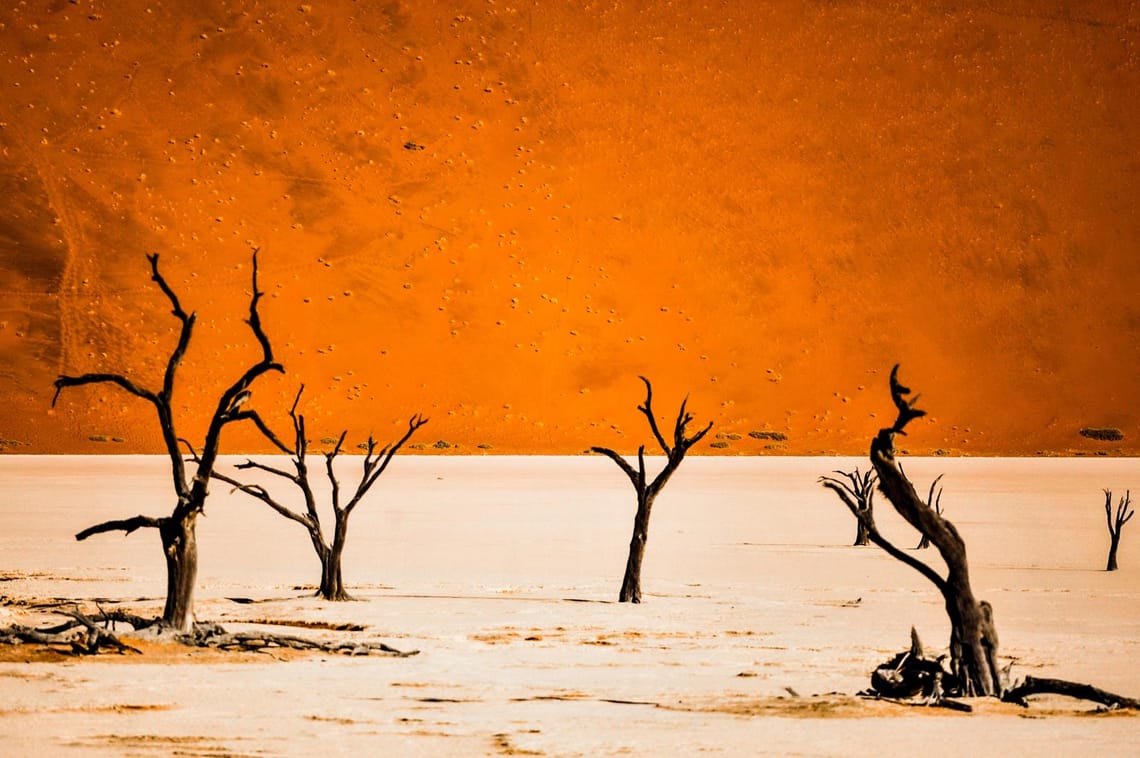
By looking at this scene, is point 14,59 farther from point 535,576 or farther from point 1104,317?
point 535,576

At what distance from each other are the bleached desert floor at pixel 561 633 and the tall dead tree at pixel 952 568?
0.71 ft

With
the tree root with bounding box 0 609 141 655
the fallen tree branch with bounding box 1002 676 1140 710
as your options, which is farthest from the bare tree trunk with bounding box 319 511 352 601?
the fallen tree branch with bounding box 1002 676 1140 710

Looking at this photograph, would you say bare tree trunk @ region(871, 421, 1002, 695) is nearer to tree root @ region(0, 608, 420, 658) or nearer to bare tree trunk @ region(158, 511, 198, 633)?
tree root @ region(0, 608, 420, 658)

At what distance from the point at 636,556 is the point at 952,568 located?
5602 mm

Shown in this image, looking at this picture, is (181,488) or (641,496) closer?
(181,488)

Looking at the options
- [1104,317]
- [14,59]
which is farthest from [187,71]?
[1104,317]

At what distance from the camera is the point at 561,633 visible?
1152cm

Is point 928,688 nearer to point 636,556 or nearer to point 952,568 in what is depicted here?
point 952,568

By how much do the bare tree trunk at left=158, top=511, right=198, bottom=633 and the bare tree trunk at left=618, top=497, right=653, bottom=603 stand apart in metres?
4.18

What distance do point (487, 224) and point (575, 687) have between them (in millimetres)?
48532

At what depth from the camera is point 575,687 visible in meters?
9.08

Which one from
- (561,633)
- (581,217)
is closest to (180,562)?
(561,633)

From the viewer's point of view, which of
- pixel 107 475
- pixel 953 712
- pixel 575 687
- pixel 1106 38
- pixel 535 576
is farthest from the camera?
pixel 1106 38

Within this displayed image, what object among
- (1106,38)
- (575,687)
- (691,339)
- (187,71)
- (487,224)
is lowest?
(575,687)
